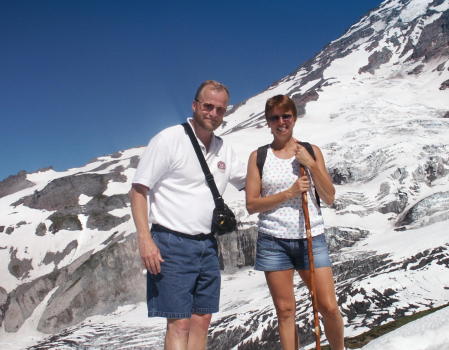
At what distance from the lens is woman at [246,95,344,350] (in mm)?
4391

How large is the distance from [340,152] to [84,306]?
88.4 ft

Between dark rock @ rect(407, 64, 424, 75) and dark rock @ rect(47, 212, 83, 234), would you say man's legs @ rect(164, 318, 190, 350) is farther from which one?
dark rock @ rect(407, 64, 424, 75)

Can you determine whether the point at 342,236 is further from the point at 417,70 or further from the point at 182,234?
the point at 417,70

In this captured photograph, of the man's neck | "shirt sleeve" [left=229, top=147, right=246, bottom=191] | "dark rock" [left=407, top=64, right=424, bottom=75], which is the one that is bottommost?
"shirt sleeve" [left=229, top=147, right=246, bottom=191]

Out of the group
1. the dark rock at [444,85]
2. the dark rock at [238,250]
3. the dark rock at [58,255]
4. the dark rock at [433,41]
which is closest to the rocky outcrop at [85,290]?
the dark rock at [58,255]

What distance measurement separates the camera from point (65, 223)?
123 ft

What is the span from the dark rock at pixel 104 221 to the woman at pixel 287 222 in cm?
3343

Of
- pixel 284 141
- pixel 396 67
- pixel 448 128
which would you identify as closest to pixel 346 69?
pixel 396 67

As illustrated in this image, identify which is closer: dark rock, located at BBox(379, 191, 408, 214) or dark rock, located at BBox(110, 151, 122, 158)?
dark rock, located at BBox(379, 191, 408, 214)

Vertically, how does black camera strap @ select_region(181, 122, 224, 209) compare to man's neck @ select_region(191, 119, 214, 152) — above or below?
below

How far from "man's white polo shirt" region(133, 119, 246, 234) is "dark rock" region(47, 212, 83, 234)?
3537cm

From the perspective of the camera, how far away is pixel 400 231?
25.1m

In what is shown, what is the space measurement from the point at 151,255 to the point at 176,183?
0.72m

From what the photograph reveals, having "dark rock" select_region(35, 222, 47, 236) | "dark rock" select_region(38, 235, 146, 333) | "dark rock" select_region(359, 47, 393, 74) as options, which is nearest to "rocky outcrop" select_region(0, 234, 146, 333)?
"dark rock" select_region(38, 235, 146, 333)
